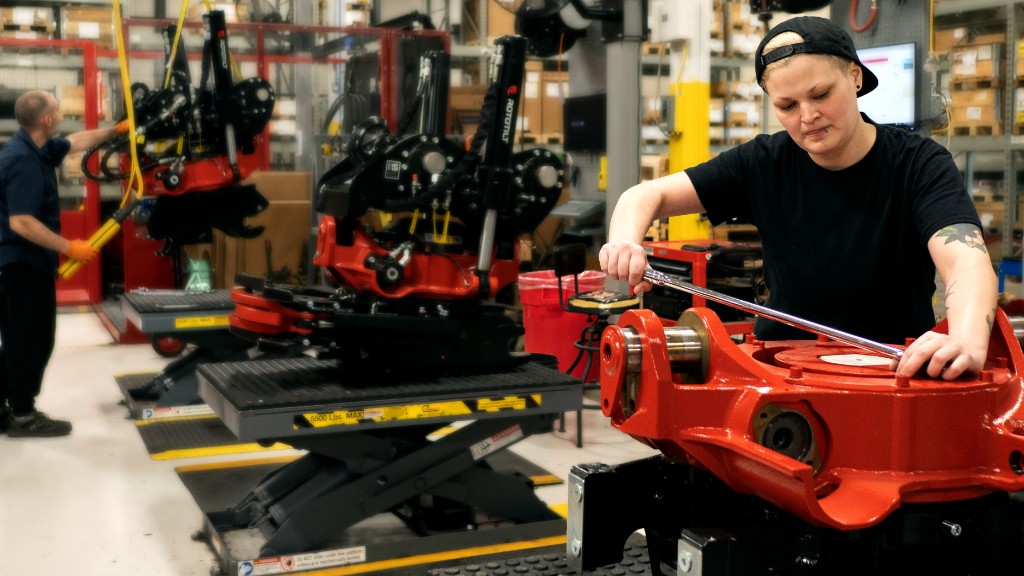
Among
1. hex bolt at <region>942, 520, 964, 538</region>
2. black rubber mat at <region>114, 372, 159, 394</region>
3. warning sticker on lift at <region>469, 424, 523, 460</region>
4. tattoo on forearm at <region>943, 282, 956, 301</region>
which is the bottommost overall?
black rubber mat at <region>114, 372, 159, 394</region>

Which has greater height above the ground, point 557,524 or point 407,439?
point 407,439

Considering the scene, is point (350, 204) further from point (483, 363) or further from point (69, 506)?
point (69, 506)

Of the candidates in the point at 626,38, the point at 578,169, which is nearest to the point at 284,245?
the point at 578,169

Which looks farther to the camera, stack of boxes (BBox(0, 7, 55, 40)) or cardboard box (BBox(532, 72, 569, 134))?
stack of boxes (BBox(0, 7, 55, 40))

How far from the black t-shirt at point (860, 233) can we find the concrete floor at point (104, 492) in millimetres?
2638

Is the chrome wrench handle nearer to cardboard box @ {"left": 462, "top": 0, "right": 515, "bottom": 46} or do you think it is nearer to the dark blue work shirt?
the dark blue work shirt

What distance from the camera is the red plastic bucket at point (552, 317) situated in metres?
6.12

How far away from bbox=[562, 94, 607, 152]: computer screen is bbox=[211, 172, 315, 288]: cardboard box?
2899 mm

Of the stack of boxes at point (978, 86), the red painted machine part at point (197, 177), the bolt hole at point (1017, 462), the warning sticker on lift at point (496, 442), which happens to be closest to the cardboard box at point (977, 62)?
the stack of boxes at point (978, 86)

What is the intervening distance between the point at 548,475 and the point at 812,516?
140 inches

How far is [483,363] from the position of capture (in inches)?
166

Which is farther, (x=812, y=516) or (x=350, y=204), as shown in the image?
(x=350, y=204)

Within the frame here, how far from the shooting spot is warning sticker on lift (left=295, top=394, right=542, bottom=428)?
143 inches

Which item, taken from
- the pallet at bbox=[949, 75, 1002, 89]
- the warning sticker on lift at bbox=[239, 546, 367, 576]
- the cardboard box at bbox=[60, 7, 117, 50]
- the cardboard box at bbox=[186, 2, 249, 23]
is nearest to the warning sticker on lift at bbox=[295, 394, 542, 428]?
the warning sticker on lift at bbox=[239, 546, 367, 576]
